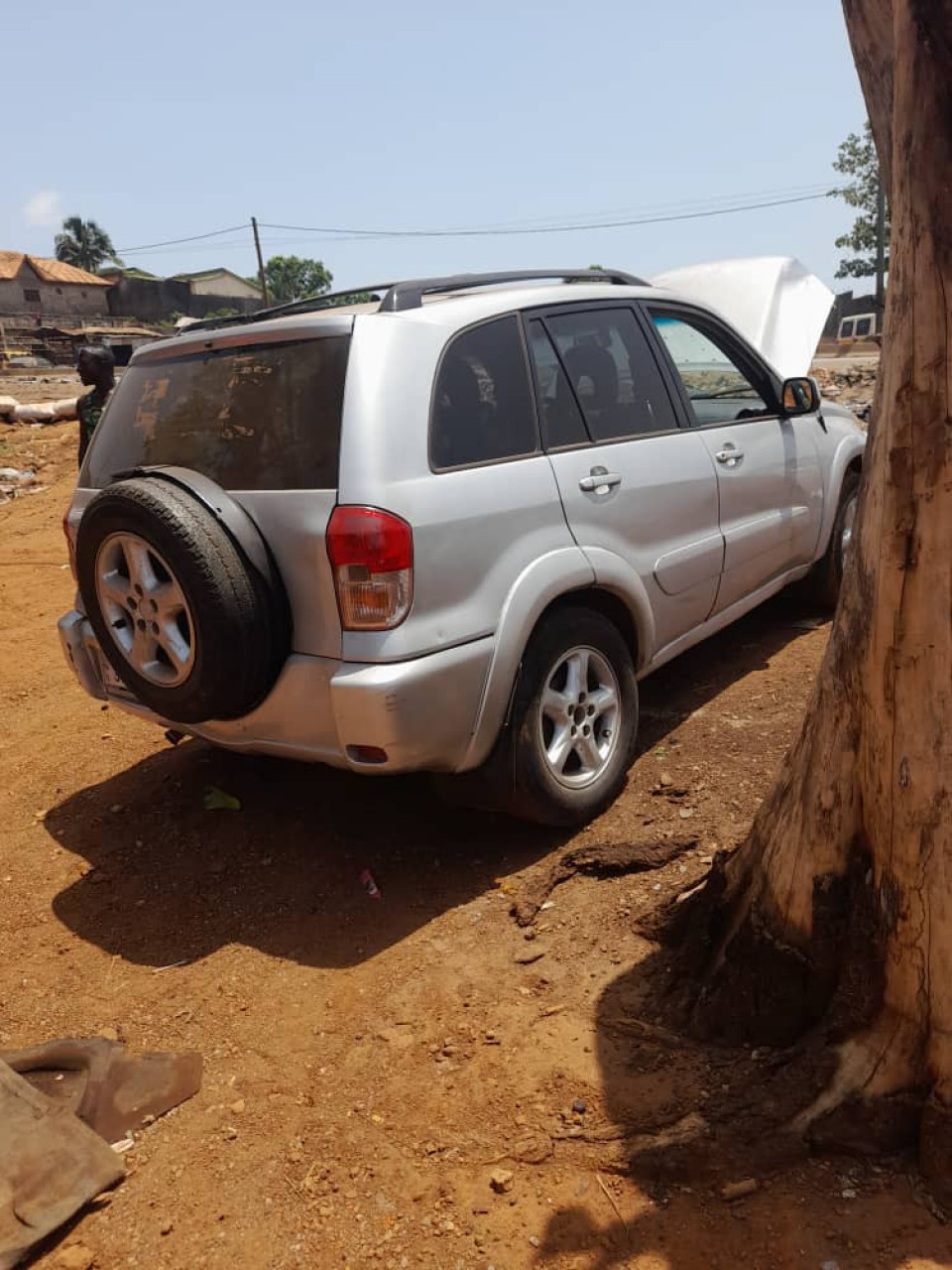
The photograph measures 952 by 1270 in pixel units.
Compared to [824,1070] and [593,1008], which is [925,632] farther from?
[593,1008]

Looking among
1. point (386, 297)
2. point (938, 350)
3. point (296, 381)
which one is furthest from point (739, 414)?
point (938, 350)

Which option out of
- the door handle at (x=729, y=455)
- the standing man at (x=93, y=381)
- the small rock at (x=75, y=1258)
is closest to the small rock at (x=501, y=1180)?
the small rock at (x=75, y=1258)

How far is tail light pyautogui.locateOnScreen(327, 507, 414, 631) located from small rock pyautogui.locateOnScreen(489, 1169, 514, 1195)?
4.96 feet

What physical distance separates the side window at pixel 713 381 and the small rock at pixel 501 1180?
359cm

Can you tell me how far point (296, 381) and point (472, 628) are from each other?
0.99m

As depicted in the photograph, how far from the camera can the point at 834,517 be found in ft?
18.5

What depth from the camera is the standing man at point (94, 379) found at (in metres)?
6.84

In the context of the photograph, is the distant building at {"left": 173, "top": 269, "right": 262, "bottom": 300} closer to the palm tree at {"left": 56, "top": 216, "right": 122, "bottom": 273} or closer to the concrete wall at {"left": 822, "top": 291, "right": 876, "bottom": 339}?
the palm tree at {"left": 56, "top": 216, "right": 122, "bottom": 273}

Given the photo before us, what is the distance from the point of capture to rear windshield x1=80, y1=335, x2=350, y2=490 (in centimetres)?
319

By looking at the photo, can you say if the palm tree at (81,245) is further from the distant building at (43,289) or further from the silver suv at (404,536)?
the silver suv at (404,536)

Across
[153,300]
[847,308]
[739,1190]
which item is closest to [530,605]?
[739,1190]

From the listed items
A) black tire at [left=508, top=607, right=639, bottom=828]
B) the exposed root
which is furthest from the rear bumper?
the exposed root

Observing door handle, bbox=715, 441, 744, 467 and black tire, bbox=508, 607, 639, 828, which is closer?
black tire, bbox=508, 607, 639, 828

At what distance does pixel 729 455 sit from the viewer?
4.62 metres
